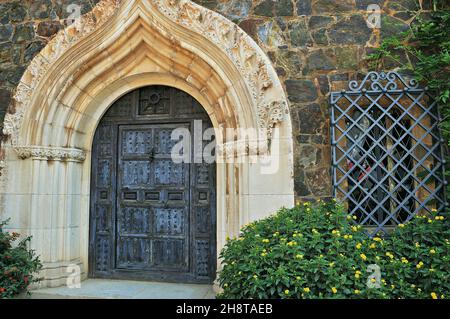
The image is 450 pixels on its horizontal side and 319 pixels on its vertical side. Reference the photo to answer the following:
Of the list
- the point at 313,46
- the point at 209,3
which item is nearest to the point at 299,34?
the point at 313,46

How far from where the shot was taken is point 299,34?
3518 millimetres

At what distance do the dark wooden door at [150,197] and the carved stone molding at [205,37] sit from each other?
2.73 ft

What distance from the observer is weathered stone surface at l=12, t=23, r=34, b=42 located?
4039 millimetres

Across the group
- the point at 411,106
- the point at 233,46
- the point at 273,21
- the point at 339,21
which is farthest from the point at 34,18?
the point at 411,106

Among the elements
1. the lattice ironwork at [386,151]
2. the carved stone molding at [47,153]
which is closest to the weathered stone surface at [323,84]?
the lattice ironwork at [386,151]

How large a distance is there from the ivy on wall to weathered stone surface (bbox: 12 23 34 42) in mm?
4058

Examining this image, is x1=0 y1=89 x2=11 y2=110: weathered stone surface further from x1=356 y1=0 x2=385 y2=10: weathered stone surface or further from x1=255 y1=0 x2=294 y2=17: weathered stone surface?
x1=356 y1=0 x2=385 y2=10: weathered stone surface

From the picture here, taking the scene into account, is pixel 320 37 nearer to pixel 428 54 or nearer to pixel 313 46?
pixel 313 46

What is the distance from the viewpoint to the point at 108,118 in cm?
418

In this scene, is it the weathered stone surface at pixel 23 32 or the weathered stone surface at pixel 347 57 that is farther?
the weathered stone surface at pixel 23 32

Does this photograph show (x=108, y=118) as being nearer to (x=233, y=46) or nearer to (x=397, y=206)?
(x=233, y=46)

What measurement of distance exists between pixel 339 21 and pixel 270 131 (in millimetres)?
1446

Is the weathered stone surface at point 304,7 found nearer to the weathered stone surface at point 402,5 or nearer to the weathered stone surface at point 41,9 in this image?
the weathered stone surface at point 402,5

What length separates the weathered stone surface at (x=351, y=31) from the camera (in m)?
3.45
